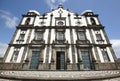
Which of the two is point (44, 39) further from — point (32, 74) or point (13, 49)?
point (32, 74)

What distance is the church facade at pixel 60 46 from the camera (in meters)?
13.3

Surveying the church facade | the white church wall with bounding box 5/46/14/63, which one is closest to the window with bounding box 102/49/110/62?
the church facade

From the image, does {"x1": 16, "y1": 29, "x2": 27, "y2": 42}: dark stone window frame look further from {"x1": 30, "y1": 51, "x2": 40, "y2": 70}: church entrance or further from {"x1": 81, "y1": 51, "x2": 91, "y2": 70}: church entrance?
{"x1": 81, "y1": 51, "x2": 91, "y2": 70}: church entrance

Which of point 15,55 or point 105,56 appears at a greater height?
point 15,55

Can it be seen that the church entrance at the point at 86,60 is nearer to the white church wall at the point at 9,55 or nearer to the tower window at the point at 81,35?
the tower window at the point at 81,35

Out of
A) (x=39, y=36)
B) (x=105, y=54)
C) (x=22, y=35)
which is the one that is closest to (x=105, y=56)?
(x=105, y=54)

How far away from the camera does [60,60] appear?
14008mm

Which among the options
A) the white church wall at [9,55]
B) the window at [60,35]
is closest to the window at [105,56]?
the window at [60,35]

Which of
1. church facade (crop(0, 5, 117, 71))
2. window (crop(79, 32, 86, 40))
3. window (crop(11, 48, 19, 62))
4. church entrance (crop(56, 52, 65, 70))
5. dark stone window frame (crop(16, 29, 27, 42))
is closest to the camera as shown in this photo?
church facade (crop(0, 5, 117, 71))

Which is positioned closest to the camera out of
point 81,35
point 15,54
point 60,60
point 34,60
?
point 34,60

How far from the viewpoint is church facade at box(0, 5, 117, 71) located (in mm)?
13297

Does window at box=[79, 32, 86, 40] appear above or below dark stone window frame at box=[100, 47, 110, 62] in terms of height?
above

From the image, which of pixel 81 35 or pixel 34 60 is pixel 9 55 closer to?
pixel 34 60

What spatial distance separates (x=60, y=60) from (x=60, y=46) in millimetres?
1910
